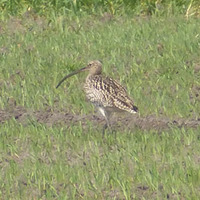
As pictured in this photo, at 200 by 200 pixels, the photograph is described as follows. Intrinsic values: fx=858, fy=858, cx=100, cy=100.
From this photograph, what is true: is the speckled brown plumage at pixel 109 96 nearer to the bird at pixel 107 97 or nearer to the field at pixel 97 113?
the bird at pixel 107 97

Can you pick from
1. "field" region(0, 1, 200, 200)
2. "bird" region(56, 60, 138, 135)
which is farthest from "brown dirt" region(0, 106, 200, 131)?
"bird" region(56, 60, 138, 135)

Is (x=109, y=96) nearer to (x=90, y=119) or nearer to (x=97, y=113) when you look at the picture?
(x=90, y=119)

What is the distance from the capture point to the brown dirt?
31.7ft

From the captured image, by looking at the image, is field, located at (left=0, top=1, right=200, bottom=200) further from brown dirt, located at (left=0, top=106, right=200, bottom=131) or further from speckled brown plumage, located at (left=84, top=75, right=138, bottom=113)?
speckled brown plumage, located at (left=84, top=75, right=138, bottom=113)

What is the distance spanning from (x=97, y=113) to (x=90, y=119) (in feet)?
1.03

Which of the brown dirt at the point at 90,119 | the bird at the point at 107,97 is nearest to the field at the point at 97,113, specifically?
the brown dirt at the point at 90,119

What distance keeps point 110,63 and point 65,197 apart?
18.4 ft

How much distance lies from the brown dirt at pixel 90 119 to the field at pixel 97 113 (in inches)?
0.5

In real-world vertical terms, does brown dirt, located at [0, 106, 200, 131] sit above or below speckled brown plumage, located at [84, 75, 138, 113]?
below

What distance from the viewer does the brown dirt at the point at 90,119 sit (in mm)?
9656

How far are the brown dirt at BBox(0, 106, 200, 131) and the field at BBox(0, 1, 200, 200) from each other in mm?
13

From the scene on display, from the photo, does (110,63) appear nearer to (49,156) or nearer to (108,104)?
(108,104)

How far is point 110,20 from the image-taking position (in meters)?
15.3

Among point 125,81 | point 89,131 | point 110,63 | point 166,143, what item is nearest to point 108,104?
point 89,131
